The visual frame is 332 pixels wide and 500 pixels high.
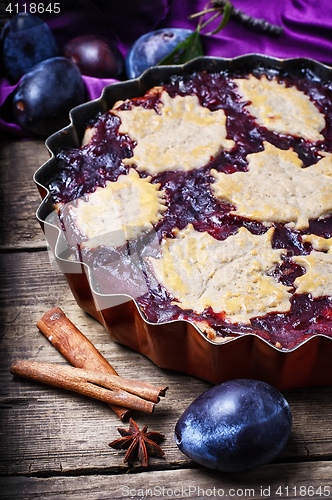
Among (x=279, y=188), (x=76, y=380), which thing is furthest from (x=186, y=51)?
(x=76, y=380)

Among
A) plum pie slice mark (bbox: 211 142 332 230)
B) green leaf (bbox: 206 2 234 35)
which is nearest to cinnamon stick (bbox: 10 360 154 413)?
plum pie slice mark (bbox: 211 142 332 230)

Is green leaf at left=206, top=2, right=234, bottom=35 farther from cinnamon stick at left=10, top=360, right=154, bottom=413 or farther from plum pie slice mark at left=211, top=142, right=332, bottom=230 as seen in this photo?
cinnamon stick at left=10, top=360, right=154, bottom=413

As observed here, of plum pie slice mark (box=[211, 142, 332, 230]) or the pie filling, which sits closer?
the pie filling

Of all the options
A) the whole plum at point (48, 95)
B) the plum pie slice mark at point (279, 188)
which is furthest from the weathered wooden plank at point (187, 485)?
the whole plum at point (48, 95)

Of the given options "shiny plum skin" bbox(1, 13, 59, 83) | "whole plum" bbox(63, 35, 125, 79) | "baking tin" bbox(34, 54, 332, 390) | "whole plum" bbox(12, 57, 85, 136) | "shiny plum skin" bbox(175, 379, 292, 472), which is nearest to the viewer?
"shiny plum skin" bbox(175, 379, 292, 472)

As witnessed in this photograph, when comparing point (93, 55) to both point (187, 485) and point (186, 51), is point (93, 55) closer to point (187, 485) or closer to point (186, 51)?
point (186, 51)
